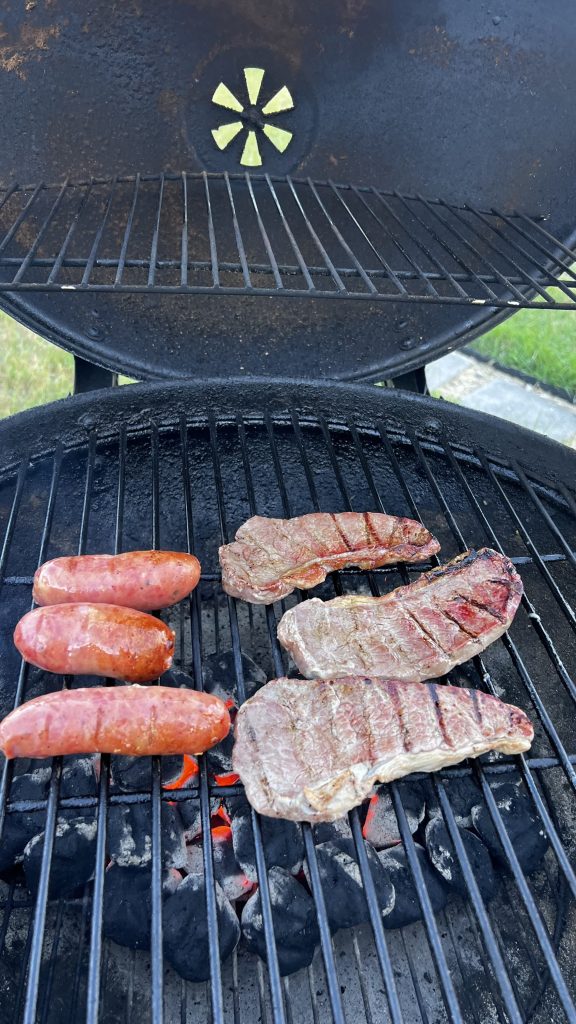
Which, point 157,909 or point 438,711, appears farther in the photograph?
point 438,711

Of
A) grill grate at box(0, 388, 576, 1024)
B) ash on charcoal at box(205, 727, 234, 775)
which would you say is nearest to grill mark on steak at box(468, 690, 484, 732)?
grill grate at box(0, 388, 576, 1024)

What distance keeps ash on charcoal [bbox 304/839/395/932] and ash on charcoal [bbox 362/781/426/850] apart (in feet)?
0.38

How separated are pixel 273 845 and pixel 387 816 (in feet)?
1.38

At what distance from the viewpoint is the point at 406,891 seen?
215 cm

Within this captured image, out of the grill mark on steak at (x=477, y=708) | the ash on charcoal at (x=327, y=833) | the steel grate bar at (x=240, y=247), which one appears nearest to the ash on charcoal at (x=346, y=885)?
the ash on charcoal at (x=327, y=833)

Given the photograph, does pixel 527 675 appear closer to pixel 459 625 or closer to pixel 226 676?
pixel 459 625

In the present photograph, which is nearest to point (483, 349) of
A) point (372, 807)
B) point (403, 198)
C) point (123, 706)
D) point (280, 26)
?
point (403, 198)

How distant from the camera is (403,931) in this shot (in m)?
2.17

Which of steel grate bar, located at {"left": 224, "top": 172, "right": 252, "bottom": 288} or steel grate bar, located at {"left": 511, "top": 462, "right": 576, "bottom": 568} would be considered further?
steel grate bar, located at {"left": 511, "top": 462, "right": 576, "bottom": 568}

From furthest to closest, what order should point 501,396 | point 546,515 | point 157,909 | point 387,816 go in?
point 501,396 → point 546,515 → point 387,816 → point 157,909

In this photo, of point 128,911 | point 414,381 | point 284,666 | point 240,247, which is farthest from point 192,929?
point 414,381

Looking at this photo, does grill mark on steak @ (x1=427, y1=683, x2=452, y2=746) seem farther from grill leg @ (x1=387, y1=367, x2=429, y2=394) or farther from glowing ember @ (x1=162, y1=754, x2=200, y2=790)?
grill leg @ (x1=387, y1=367, x2=429, y2=394)

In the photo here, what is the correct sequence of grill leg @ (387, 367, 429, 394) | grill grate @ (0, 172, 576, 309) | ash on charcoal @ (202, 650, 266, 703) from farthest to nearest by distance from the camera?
1. grill leg @ (387, 367, 429, 394)
2. grill grate @ (0, 172, 576, 309)
3. ash on charcoal @ (202, 650, 266, 703)

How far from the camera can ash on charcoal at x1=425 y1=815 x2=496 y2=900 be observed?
216 centimetres
